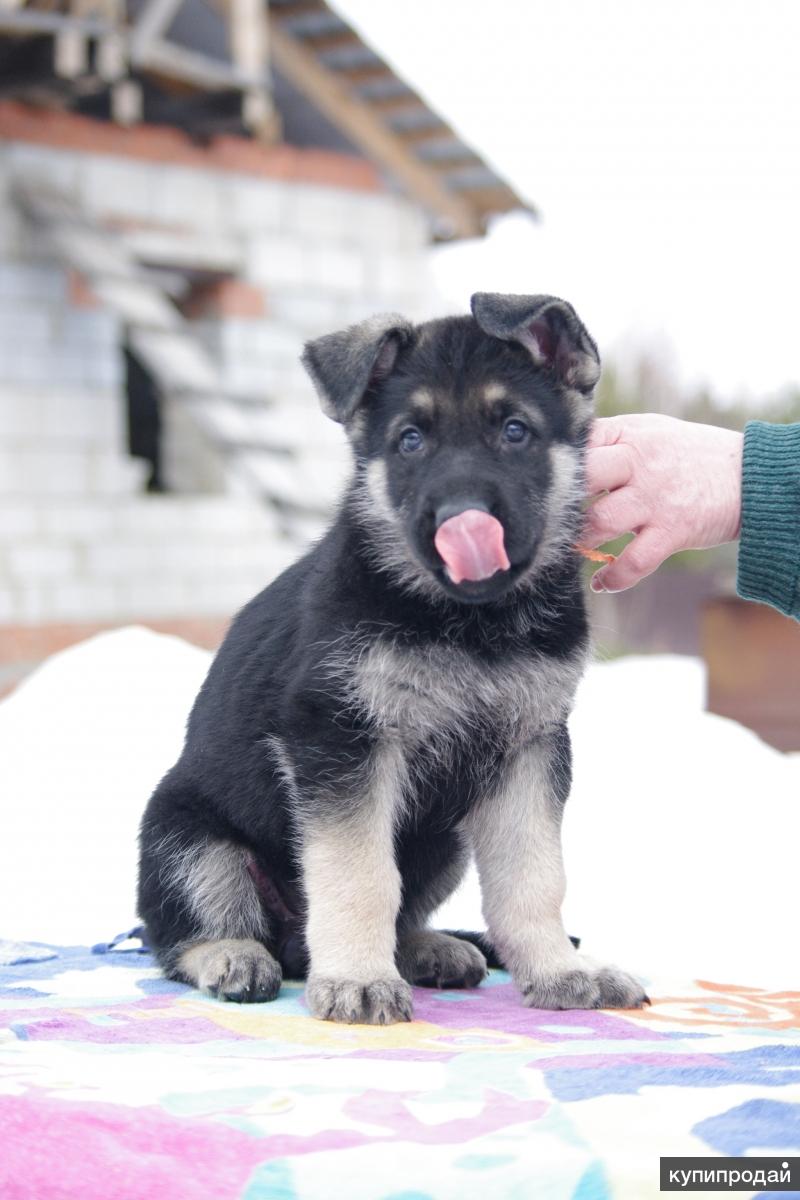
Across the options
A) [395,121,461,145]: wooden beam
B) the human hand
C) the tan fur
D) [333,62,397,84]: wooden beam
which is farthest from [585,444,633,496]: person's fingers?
[395,121,461,145]: wooden beam

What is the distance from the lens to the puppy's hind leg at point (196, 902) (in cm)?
331

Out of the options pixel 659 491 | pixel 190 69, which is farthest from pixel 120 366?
pixel 659 491

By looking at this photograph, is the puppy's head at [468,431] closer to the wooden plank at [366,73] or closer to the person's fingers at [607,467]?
the person's fingers at [607,467]

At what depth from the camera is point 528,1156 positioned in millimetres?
1985

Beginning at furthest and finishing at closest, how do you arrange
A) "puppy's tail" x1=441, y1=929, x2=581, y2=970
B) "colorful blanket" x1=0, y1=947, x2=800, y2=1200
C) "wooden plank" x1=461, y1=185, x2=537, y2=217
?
"wooden plank" x1=461, y1=185, x2=537, y2=217, "puppy's tail" x1=441, y1=929, x2=581, y2=970, "colorful blanket" x1=0, y1=947, x2=800, y2=1200

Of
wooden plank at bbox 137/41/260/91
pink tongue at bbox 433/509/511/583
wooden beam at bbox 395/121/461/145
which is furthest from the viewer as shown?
wooden beam at bbox 395/121/461/145

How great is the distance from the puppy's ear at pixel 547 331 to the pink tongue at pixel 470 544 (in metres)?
0.44

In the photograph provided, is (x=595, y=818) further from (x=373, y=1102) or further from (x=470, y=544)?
(x=373, y=1102)

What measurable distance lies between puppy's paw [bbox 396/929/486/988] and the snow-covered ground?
514 millimetres

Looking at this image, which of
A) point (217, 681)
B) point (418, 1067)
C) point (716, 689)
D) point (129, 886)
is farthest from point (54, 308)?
point (418, 1067)

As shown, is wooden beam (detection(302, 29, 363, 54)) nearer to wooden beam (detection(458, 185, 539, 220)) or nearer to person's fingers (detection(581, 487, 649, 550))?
wooden beam (detection(458, 185, 539, 220))

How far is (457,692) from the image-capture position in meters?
3.07

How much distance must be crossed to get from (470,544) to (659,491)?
0.79 m

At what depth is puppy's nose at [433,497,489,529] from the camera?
285 centimetres
